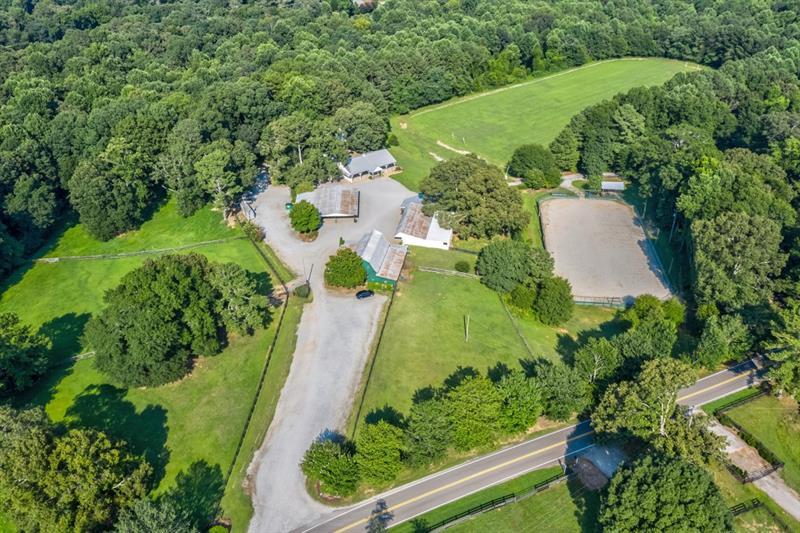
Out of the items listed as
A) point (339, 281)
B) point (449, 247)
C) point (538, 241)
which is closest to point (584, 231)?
point (538, 241)

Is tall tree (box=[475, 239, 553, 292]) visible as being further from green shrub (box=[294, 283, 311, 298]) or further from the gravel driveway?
green shrub (box=[294, 283, 311, 298])

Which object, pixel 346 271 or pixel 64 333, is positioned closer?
pixel 64 333

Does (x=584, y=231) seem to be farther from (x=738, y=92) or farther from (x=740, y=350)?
(x=738, y=92)

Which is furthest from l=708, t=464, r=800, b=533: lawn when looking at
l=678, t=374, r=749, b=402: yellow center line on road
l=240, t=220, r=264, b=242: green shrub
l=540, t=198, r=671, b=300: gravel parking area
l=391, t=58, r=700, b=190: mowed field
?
l=391, t=58, r=700, b=190: mowed field

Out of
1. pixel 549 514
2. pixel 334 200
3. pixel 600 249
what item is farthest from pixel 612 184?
pixel 549 514

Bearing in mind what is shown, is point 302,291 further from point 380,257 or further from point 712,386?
point 712,386

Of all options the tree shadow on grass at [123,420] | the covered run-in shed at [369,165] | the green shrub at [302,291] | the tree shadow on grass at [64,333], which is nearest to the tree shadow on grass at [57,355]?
the tree shadow on grass at [64,333]
